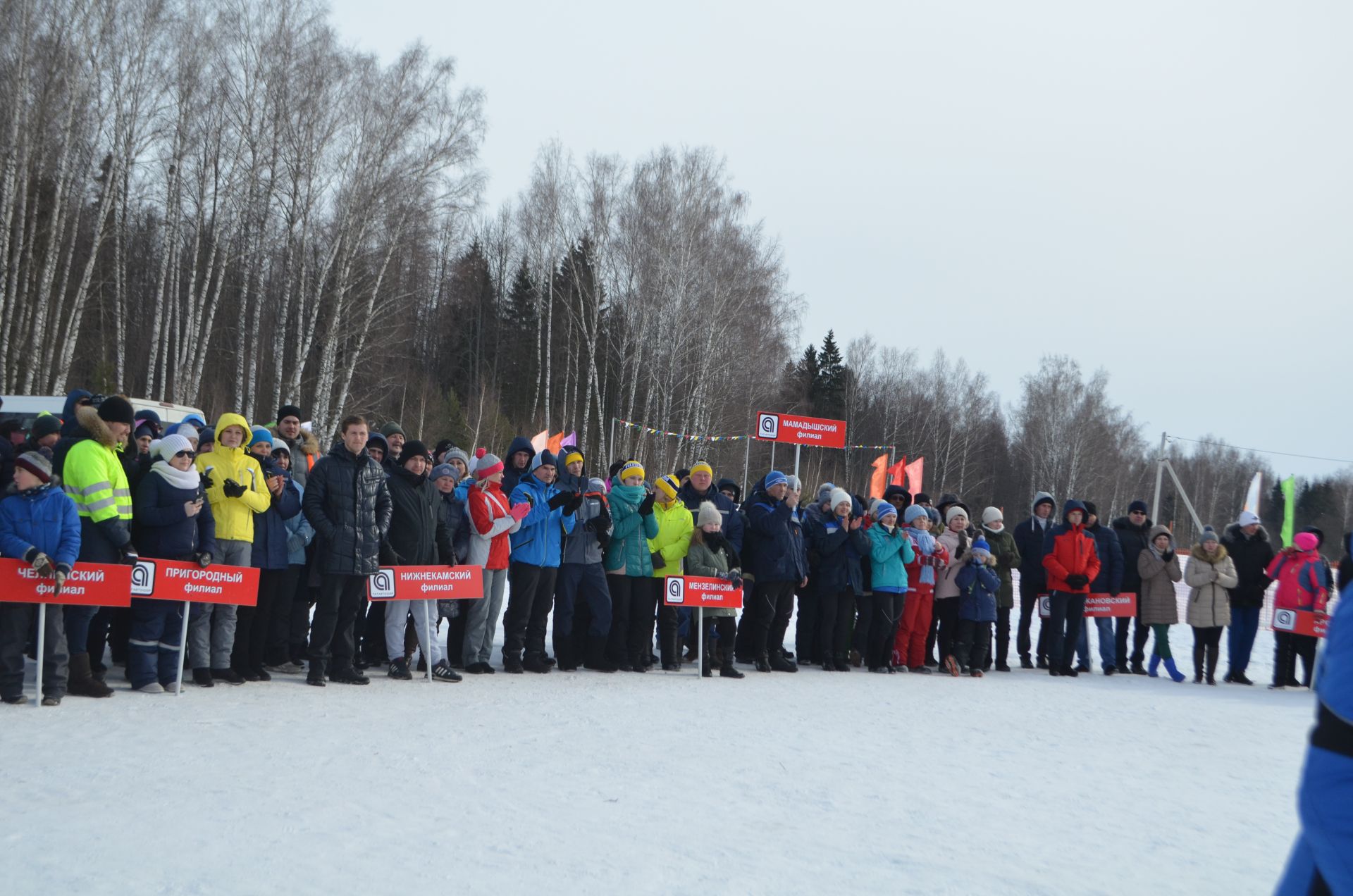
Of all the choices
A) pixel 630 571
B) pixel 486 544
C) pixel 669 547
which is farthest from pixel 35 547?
pixel 669 547

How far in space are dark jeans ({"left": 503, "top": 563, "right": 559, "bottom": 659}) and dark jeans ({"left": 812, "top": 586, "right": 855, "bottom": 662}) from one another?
126 inches

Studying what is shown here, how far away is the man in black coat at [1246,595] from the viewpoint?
1309 cm

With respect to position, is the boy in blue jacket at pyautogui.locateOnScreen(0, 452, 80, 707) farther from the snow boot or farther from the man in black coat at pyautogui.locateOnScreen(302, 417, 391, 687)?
the snow boot

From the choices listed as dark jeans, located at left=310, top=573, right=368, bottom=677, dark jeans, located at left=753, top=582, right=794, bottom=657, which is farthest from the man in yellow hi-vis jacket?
dark jeans, located at left=753, top=582, right=794, bottom=657

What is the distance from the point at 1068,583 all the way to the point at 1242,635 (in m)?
2.45

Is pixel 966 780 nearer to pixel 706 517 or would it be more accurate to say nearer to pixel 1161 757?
pixel 1161 757

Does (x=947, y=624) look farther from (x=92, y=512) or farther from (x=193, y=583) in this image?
(x=92, y=512)

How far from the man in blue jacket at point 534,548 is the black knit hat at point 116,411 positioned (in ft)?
10.8

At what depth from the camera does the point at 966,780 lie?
6.34 metres

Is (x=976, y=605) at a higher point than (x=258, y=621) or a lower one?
higher

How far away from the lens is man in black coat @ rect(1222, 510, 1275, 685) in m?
13.1

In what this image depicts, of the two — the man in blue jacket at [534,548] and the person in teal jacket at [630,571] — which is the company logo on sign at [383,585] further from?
the person in teal jacket at [630,571]

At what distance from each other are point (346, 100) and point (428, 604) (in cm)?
1851

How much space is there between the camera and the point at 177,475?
770cm
